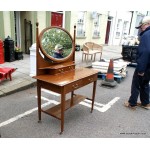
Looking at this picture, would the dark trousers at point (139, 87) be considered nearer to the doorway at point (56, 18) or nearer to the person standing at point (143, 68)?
the person standing at point (143, 68)

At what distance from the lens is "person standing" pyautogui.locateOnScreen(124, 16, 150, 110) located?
3.17 m

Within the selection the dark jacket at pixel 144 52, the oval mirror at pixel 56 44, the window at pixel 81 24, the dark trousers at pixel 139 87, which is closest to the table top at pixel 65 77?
the oval mirror at pixel 56 44

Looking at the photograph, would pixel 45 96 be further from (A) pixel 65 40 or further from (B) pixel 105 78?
(B) pixel 105 78

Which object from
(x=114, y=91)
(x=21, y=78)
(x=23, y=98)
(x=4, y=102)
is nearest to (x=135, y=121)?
(x=114, y=91)

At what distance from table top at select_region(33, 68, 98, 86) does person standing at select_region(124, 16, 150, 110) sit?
94cm

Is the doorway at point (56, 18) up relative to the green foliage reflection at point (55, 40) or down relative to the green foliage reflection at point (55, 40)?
up

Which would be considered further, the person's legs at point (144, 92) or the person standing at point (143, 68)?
the person's legs at point (144, 92)

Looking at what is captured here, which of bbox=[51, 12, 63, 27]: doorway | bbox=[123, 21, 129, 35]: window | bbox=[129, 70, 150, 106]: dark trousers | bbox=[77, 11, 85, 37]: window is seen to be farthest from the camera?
bbox=[123, 21, 129, 35]: window

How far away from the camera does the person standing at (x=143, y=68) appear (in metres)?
3.17

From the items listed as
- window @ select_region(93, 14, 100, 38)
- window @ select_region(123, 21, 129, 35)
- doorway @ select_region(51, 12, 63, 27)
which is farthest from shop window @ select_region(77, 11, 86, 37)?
window @ select_region(123, 21, 129, 35)

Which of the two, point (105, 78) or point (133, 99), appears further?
point (105, 78)

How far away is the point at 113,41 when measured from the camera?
15.9 metres

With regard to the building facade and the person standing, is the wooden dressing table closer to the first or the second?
the person standing

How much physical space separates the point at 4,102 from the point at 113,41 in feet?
44.3
